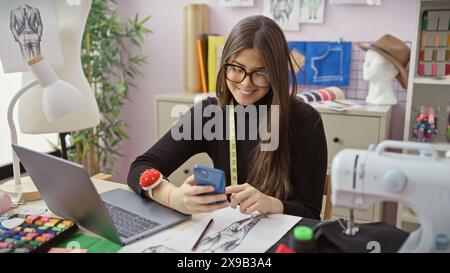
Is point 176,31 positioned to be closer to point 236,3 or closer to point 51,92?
point 236,3

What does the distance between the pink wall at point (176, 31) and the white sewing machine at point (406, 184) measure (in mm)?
1833

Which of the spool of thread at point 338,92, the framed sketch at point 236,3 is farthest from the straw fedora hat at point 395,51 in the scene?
the framed sketch at point 236,3

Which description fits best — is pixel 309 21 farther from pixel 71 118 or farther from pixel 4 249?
pixel 4 249

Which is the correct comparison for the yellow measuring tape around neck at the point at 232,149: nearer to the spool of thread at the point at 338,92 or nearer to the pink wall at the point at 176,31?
the spool of thread at the point at 338,92

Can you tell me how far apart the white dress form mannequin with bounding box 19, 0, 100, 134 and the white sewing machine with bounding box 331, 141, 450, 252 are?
134 cm

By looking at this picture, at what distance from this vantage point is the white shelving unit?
2237 millimetres

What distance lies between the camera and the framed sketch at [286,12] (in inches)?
108

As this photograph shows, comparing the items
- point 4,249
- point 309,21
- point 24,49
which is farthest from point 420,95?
point 4,249

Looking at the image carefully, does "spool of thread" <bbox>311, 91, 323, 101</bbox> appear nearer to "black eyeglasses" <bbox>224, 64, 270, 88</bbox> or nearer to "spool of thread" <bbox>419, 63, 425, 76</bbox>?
"spool of thread" <bbox>419, 63, 425, 76</bbox>

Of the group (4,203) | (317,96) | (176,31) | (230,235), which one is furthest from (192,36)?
(230,235)

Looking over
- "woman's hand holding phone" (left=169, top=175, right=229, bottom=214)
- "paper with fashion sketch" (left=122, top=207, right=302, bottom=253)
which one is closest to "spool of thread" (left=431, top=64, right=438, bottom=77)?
A: "paper with fashion sketch" (left=122, top=207, right=302, bottom=253)

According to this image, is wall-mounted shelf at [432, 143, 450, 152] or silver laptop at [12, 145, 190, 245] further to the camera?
wall-mounted shelf at [432, 143, 450, 152]

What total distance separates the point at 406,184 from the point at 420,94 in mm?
1808
